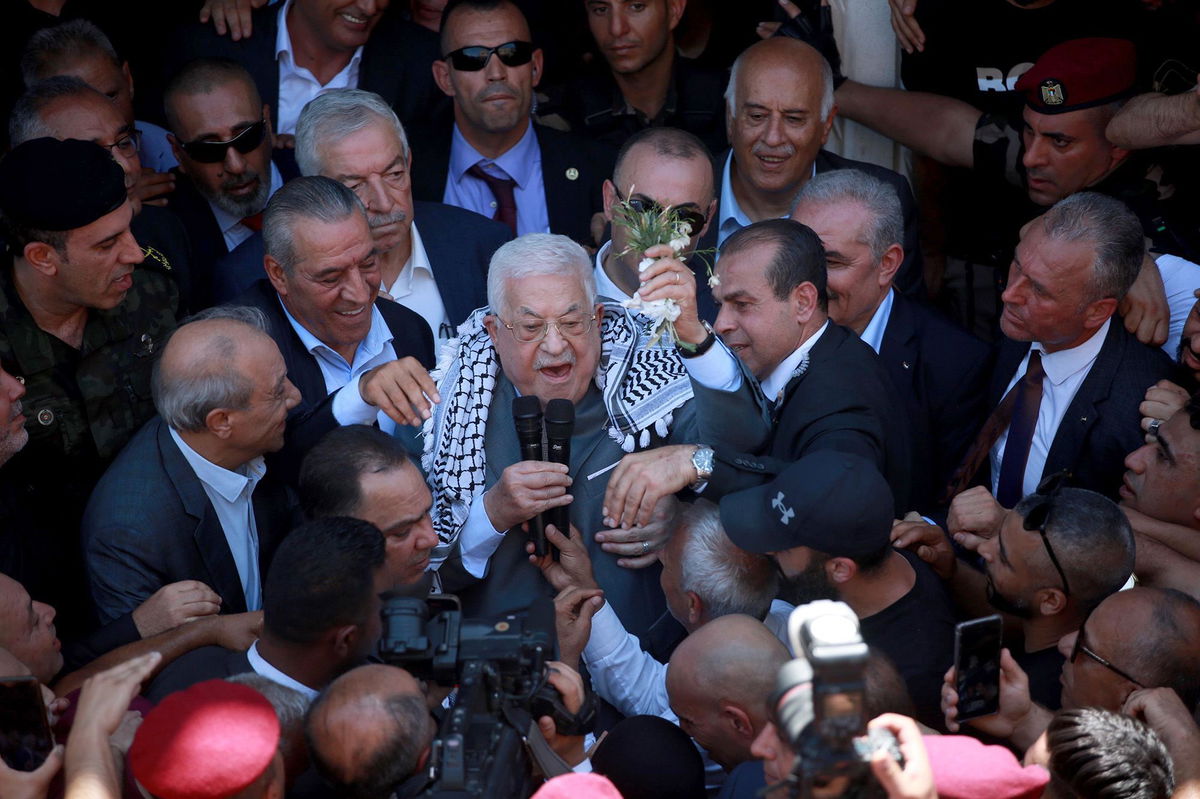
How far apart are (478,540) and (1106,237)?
8.09 feet

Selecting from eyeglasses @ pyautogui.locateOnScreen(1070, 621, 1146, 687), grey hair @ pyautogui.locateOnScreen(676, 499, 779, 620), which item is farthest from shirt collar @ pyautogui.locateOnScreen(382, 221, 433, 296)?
eyeglasses @ pyautogui.locateOnScreen(1070, 621, 1146, 687)

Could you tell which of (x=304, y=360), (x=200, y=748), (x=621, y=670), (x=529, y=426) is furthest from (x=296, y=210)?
(x=200, y=748)

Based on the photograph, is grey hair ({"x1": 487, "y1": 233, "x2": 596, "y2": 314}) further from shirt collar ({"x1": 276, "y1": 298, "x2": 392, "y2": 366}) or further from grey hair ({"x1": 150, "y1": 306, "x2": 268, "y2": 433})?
grey hair ({"x1": 150, "y1": 306, "x2": 268, "y2": 433})

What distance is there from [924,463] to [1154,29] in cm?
208

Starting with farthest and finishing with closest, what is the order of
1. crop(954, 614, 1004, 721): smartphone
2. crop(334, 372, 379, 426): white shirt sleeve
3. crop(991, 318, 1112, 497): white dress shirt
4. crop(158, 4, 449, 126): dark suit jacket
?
crop(158, 4, 449, 126): dark suit jacket
crop(991, 318, 1112, 497): white dress shirt
crop(334, 372, 379, 426): white shirt sleeve
crop(954, 614, 1004, 721): smartphone

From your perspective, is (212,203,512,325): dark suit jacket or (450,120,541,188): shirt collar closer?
(212,203,512,325): dark suit jacket

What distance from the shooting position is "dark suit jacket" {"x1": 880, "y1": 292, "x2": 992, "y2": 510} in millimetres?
4801

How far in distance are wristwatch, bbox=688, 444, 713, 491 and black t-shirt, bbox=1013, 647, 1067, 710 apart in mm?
1049

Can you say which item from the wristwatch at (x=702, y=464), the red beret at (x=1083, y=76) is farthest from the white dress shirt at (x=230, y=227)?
the red beret at (x=1083, y=76)

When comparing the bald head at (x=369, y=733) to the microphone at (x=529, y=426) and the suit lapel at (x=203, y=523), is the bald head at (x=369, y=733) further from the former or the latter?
the suit lapel at (x=203, y=523)

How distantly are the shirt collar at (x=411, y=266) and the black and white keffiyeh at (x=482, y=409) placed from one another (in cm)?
99

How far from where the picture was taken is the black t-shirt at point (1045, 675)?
3473mm

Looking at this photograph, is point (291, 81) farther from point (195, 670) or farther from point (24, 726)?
point (24, 726)

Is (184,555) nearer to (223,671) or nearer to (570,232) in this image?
(223,671)
